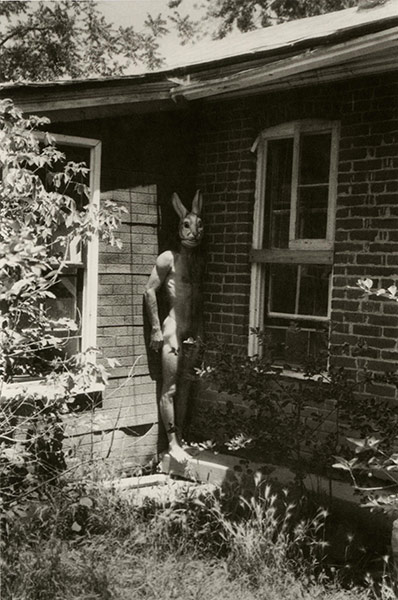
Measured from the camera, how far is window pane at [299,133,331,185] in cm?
641

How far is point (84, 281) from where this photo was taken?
6609 millimetres

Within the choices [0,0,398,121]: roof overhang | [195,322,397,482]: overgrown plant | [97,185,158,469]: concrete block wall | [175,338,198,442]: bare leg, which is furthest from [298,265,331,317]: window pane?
[0,0,398,121]: roof overhang

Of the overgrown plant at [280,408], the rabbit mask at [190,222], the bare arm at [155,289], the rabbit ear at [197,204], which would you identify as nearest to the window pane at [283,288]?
the rabbit mask at [190,222]

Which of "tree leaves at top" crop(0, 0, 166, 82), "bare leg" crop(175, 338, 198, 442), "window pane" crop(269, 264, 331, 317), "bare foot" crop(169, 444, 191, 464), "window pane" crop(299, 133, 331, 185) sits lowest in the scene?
"bare foot" crop(169, 444, 191, 464)

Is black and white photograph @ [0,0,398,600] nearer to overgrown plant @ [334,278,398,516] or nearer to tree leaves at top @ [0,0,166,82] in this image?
overgrown plant @ [334,278,398,516]

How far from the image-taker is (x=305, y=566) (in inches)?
184

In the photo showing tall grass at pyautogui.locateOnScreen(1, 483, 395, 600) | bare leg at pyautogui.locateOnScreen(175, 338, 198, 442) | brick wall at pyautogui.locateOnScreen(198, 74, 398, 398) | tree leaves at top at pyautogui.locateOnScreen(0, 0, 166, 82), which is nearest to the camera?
tall grass at pyautogui.locateOnScreen(1, 483, 395, 600)

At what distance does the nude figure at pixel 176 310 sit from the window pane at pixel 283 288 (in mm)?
782

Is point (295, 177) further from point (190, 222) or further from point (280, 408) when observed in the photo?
point (280, 408)

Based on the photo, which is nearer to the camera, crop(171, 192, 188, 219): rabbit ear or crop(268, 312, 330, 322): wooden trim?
crop(268, 312, 330, 322): wooden trim

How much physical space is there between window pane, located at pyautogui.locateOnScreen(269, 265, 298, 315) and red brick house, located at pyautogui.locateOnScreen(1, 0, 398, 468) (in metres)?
0.01

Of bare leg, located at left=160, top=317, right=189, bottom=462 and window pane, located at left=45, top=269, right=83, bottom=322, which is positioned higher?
window pane, located at left=45, top=269, right=83, bottom=322

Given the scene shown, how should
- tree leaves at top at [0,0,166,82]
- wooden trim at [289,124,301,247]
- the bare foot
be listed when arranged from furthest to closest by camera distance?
tree leaves at top at [0,0,166,82]
the bare foot
wooden trim at [289,124,301,247]

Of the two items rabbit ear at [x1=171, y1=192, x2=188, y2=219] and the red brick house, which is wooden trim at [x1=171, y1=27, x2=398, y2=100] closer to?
the red brick house
